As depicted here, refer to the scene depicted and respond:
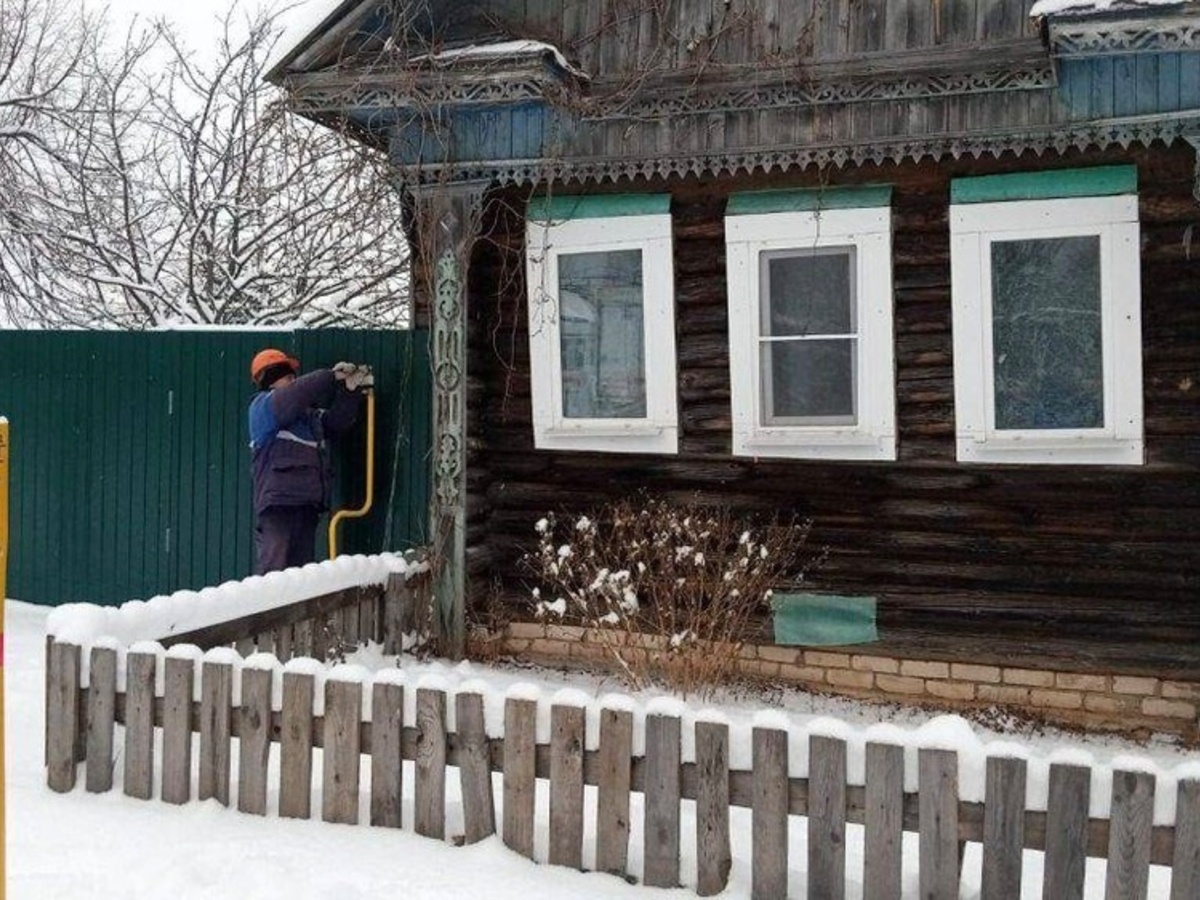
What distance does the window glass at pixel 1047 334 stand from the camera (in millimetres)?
6277

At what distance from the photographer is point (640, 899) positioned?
3.68 meters

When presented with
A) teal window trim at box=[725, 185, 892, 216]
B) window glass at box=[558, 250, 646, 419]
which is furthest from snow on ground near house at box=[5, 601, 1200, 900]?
teal window trim at box=[725, 185, 892, 216]

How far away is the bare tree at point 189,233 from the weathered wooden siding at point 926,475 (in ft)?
24.5

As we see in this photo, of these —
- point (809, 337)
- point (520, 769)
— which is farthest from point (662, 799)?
point (809, 337)

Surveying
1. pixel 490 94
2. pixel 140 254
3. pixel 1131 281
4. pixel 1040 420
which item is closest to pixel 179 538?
pixel 490 94

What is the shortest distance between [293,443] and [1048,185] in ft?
16.5

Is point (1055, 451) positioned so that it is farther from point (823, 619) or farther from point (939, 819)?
point (939, 819)

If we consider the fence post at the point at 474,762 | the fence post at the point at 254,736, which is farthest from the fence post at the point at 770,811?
the fence post at the point at 254,736

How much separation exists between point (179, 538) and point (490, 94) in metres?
4.33

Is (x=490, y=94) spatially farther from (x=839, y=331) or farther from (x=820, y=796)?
(x=820, y=796)

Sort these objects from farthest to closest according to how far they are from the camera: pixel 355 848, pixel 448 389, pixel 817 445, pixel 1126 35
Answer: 1. pixel 448 389
2. pixel 817 445
3. pixel 1126 35
4. pixel 355 848

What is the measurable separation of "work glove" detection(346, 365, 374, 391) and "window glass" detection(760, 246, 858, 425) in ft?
9.02

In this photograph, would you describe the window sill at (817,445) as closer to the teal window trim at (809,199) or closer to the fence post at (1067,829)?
the teal window trim at (809,199)

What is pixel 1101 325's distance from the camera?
20.5 feet
